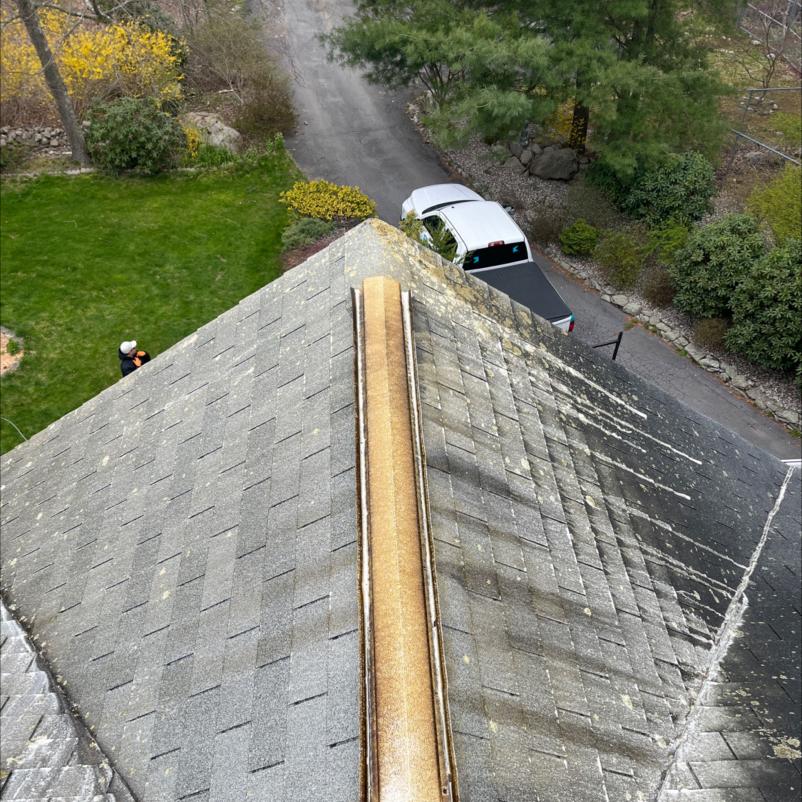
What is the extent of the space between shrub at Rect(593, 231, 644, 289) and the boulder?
35.8 ft

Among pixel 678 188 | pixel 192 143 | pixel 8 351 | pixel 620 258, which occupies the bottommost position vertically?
pixel 8 351

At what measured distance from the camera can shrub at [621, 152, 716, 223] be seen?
56.7 feet

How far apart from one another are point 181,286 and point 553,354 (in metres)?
12.0

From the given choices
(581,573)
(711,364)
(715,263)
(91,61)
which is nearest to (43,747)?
(581,573)

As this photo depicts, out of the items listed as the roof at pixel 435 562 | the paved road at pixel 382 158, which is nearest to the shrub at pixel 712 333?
the paved road at pixel 382 158

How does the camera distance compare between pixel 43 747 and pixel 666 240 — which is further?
pixel 666 240

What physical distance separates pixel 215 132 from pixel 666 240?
42.6ft

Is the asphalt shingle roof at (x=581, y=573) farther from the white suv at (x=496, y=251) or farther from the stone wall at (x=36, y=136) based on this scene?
the stone wall at (x=36, y=136)

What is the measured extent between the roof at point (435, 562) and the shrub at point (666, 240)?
35.1 ft

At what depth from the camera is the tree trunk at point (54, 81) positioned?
15.9 meters

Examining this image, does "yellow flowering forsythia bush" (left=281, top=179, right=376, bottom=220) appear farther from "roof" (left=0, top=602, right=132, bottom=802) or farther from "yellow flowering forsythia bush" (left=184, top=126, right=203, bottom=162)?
"roof" (left=0, top=602, right=132, bottom=802)

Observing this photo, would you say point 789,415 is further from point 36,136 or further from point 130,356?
point 36,136

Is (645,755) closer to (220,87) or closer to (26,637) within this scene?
(26,637)

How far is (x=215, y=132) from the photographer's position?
20.3 m
